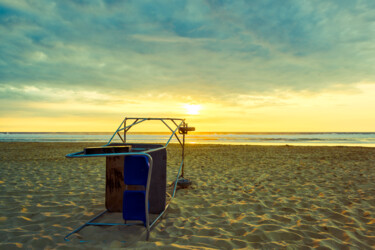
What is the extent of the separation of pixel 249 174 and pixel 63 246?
20.0 feet

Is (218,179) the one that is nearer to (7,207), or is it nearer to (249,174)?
(249,174)

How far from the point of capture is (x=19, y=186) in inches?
239

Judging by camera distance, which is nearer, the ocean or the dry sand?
the dry sand

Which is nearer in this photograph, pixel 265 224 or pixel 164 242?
pixel 164 242

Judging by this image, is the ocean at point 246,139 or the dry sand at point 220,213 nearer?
the dry sand at point 220,213

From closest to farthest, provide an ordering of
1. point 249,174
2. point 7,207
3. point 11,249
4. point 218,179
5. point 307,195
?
point 11,249
point 7,207
point 307,195
point 218,179
point 249,174

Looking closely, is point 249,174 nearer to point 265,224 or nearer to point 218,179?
point 218,179

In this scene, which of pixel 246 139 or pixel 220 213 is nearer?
pixel 220 213

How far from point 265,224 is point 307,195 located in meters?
2.18

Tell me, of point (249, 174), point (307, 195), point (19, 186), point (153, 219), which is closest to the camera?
point (153, 219)

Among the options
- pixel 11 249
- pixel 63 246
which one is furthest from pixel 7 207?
pixel 63 246

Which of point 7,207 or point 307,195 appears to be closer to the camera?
point 7,207

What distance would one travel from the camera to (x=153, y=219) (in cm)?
390

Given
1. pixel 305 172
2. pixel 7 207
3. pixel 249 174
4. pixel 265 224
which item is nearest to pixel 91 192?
pixel 7 207
